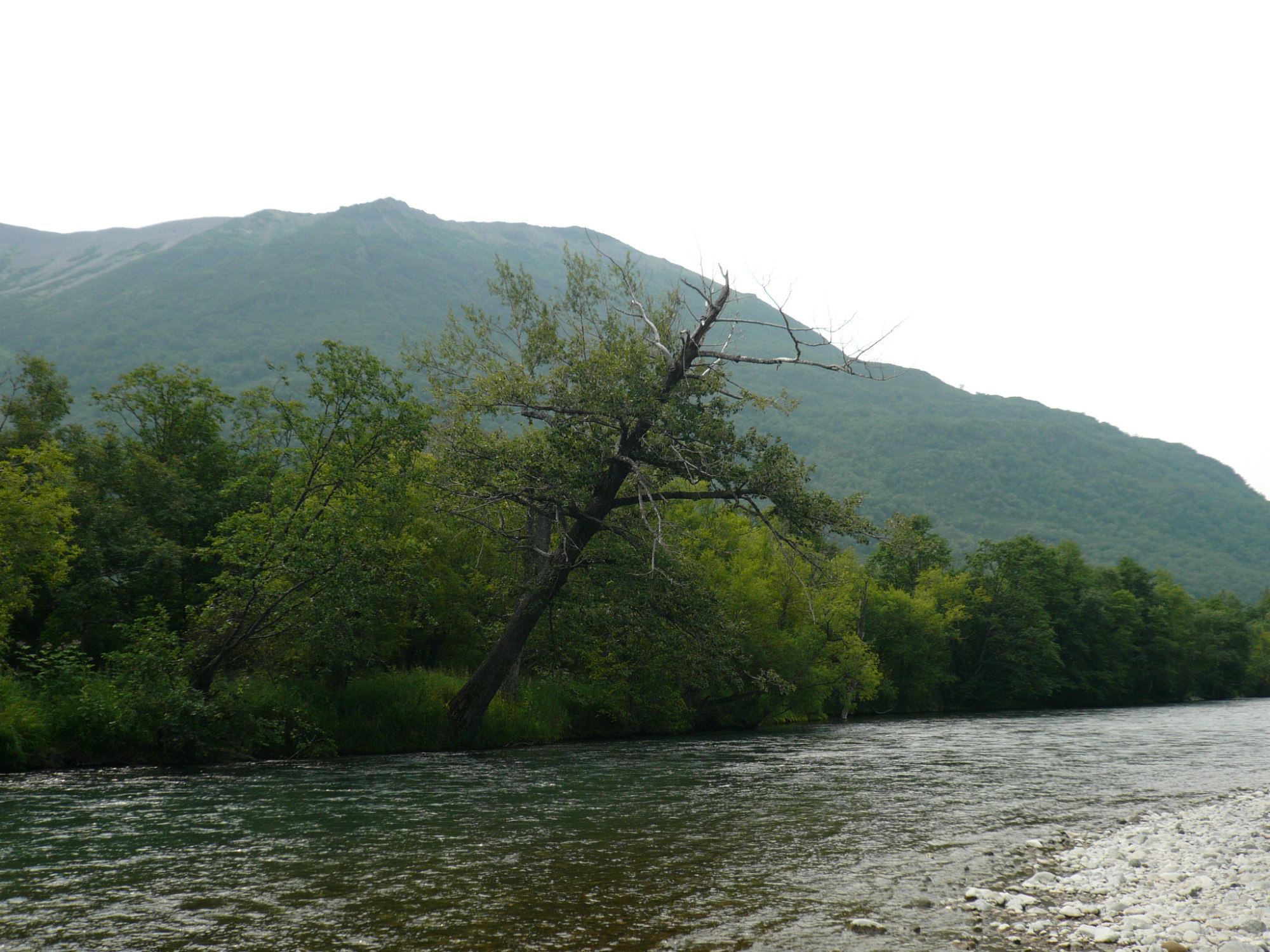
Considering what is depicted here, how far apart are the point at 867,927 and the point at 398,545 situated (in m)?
19.9

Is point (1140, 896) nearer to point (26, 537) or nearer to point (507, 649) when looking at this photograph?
point (507, 649)

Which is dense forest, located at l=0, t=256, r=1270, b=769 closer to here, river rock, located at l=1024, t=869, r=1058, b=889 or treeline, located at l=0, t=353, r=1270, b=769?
treeline, located at l=0, t=353, r=1270, b=769

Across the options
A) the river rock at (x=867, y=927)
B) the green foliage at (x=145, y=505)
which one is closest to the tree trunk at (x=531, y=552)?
the green foliage at (x=145, y=505)

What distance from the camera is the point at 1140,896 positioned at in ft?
27.9

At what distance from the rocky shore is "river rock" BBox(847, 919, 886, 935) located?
0.78 metres

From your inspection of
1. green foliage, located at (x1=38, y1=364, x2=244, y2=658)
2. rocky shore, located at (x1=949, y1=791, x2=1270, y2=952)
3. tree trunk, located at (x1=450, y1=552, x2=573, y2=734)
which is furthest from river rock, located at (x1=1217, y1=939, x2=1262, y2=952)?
green foliage, located at (x1=38, y1=364, x2=244, y2=658)

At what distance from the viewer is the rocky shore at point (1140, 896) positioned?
23.4ft

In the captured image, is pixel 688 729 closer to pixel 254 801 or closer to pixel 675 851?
pixel 254 801

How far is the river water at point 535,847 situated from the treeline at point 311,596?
7.85 feet

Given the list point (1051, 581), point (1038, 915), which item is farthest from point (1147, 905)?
point (1051, 581)

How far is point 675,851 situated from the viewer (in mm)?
10812

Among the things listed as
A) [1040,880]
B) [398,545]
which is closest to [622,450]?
[398,545]

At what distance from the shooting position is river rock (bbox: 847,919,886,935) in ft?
24.3

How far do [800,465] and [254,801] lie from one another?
15415mm
